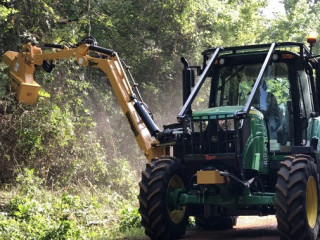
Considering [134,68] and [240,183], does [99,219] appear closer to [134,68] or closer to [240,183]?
[240,183]

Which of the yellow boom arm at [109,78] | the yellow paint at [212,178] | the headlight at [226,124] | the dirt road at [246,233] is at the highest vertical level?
the yellow boom arm at [109,78]

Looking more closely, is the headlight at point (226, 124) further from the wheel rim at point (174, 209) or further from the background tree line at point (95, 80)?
the background tree line at point (95, 80)

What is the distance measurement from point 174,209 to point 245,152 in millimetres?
1475

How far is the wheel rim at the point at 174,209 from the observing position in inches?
424

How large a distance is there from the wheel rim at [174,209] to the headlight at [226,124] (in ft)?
3.80

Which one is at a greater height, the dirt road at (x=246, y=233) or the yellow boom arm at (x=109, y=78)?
the yellow boom arm at (x=109, y=78)

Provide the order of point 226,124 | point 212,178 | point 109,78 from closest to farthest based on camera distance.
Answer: point 212,178 → point 226,124 → point 109,78

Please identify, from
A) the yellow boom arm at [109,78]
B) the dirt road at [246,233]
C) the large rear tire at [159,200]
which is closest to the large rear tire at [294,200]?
the dirt road at [246,233]

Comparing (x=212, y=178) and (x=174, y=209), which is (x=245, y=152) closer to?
(x=212, y=178)

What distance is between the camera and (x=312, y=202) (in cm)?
1027

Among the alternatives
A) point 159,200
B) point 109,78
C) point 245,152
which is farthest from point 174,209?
point 109,78

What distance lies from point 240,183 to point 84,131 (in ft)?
27.7

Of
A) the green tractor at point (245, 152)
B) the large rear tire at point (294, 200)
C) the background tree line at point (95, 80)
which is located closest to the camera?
the large rear tire at point (294, 200)

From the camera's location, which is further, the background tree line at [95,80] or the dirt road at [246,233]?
the background tree line at [95,80]
